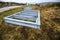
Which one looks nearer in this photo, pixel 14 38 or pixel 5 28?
pixel 14 38

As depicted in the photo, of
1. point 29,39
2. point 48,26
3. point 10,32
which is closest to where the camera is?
point 29,39

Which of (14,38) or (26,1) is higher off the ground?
(26,1)

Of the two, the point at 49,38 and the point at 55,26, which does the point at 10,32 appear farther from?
the point at 55,26

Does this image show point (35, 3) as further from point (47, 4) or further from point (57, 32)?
point (57, 32)

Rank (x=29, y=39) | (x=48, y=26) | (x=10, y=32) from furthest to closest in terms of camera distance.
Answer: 1. (x=48, y=26)
2. (x=10, y=32)
3. (x=29, y=39)

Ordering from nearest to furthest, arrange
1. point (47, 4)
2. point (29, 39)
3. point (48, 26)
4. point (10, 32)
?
point (29, 39), point (10, 32), point (48, 26), point (47, 4)

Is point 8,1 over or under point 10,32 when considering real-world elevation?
over

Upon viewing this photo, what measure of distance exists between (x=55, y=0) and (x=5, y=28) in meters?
1.61

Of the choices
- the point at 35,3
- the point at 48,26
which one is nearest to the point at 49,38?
the point at 48,26

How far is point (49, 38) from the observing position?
42.6 inches

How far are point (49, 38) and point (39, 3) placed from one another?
1509 millimetres

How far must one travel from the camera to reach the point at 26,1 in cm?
245

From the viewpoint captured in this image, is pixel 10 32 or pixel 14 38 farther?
pixel 10 32

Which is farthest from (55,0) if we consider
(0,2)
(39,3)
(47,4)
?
(0,2)
